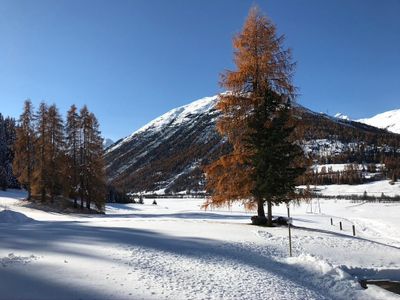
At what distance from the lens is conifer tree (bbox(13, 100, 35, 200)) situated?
155 ft

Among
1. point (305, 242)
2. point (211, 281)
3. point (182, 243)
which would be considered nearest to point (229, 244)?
point (182, 243)

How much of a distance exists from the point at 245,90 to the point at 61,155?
94.9 feet

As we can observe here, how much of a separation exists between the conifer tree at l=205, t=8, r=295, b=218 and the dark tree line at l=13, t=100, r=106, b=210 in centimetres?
2493

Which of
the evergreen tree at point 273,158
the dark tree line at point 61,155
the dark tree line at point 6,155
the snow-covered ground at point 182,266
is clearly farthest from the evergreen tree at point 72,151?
the snow-covered ground at point 182,266

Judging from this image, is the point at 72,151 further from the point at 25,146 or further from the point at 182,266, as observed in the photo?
the point at 182,266

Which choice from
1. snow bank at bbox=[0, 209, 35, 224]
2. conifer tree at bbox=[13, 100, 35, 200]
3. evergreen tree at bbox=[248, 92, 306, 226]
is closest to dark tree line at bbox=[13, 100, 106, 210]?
conifer tree at bbox=[13, 100, 35, 200]

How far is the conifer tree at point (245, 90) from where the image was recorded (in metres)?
22.4

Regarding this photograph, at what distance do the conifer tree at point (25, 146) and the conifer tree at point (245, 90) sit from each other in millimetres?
31479

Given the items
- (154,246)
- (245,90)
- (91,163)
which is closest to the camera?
(154,246)

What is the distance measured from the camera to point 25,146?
47.4m

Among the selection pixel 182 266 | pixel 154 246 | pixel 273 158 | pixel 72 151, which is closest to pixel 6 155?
pixel 72 151

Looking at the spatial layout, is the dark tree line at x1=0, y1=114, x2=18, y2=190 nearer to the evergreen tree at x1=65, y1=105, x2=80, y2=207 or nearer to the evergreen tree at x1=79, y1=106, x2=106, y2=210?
the evergreen tree at x1=65, y1=105, x2=80, y2=207

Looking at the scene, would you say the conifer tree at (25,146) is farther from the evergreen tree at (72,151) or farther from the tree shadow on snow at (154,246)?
the tree shadow on snow at (154,246)

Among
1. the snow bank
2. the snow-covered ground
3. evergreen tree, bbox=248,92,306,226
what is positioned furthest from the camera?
the snow bank
